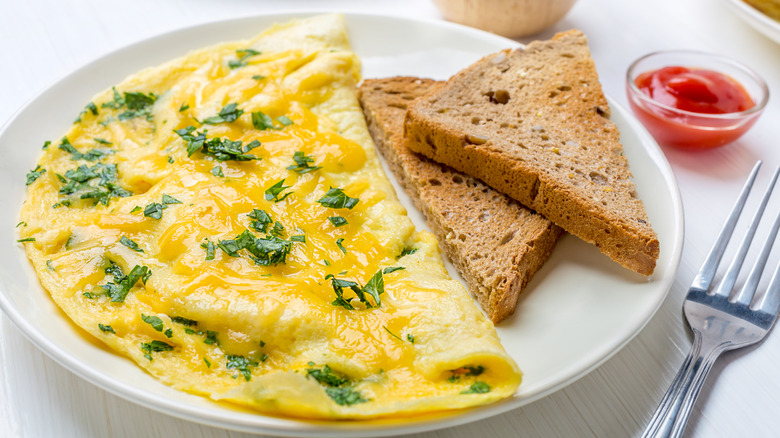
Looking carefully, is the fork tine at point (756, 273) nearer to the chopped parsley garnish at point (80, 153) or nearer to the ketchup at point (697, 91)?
the ketchup at point (697, 91)

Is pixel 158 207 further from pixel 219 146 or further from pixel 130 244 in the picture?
pixel 219 146

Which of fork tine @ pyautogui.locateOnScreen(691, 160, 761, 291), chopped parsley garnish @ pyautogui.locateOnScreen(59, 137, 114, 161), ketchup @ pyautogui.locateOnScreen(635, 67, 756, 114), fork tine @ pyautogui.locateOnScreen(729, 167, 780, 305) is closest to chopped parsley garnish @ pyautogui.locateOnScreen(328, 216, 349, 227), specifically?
chopped parsley garnish @ pyautogui.locateOnScreen(59, 137, 114, 161)

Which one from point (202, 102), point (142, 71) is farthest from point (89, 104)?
point (202, 102)

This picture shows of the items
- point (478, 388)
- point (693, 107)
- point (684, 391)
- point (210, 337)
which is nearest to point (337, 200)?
point (210, 337)

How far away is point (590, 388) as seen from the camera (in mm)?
2697

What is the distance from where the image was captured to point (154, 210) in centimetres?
288

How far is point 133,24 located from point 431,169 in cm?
311

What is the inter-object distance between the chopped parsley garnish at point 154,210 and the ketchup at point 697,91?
3.01 metres

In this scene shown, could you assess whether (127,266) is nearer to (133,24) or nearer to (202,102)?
(202,102)

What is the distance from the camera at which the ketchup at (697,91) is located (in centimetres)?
389

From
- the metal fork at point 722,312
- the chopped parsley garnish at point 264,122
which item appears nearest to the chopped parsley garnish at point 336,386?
the metal fork at point 722,312

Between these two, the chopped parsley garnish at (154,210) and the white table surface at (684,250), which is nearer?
the white table surface at (684,250)

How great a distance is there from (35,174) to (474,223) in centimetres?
225

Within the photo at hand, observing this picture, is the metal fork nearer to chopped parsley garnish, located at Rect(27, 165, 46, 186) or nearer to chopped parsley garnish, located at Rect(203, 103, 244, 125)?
chopped parsley garnish, located at Rect(203, 103, 244, 125)
